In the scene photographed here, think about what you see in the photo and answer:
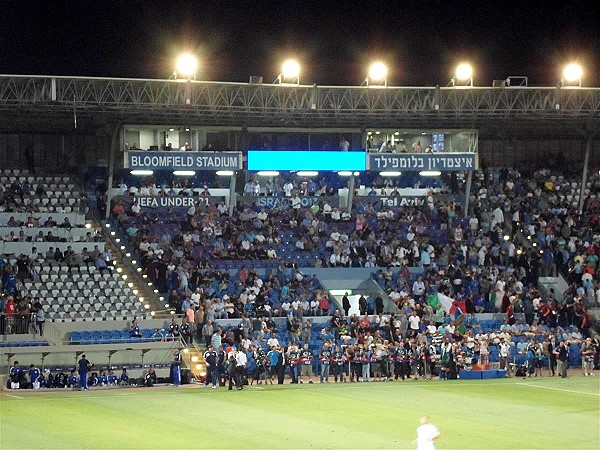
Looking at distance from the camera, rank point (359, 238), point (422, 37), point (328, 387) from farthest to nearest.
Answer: point (422, 37), point (359, 238), point (328, 387)

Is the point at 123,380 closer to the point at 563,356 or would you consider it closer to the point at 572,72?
the point at 563,356

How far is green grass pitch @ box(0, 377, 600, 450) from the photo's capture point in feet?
75.1

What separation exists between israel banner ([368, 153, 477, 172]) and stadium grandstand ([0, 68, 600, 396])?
0.06 metres

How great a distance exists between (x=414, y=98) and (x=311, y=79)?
679cm

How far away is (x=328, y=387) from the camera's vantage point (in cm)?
3509

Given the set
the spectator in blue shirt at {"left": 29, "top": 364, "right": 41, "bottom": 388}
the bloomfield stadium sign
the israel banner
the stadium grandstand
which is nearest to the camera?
the spectator in blue shirt at {"left": 29, "top": 364, "right": 41, "bottom": 388}

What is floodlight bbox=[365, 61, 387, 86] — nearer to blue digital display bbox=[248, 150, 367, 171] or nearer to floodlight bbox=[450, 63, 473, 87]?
floodlight bbox=[450, 63, 473, 87]

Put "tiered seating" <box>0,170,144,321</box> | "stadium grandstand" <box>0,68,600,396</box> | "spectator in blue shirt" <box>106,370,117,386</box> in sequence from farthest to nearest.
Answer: "tiered seating" <box>0,170,144,321</box> → "stadium grandstand" <box>0,68,600,396</box> → "spectator in blue shirt" <box>106,370,117,386</box>

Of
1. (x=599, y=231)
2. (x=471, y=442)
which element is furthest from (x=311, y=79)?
(x=471, y=442)

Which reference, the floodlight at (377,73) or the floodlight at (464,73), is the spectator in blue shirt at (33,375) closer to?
the floodlight at (377,73)

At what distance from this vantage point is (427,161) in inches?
1945

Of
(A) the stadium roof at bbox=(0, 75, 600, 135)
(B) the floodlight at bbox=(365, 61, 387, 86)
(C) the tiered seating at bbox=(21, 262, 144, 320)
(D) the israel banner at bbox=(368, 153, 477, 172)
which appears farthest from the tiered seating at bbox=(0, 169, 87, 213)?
(D) the israel banner at bbox=(368, 153, 477, 172)

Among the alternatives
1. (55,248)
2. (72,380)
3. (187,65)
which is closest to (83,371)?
(72,380)

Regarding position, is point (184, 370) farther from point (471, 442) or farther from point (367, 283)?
point (471, 442)
